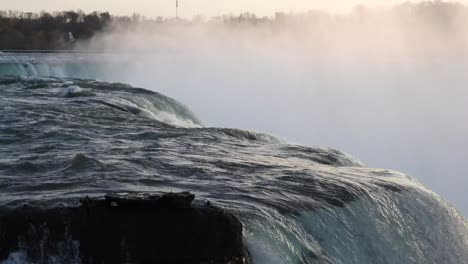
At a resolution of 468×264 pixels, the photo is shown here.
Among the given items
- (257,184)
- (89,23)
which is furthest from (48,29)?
(257,184)

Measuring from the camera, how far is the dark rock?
5.95m

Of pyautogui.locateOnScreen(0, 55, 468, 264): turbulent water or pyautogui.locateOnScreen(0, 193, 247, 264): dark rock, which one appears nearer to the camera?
pyautogui.locateOnScreen(0, 193, 247, 264): dark rock

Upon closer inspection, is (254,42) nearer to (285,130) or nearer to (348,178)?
(285,130)

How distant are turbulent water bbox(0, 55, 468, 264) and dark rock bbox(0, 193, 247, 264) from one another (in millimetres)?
166

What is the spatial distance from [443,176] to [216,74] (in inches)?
643

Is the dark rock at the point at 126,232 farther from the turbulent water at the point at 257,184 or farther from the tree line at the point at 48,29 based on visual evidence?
the tree line at the point at 48,29

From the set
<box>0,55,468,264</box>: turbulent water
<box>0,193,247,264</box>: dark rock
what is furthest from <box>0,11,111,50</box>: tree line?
<box>0,193,247,264</box>: dark rock

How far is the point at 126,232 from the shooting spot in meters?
6.02

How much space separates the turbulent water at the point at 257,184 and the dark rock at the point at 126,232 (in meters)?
0.17

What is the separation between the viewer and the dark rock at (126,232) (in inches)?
234

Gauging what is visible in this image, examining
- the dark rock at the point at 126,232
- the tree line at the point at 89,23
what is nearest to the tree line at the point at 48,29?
the tree line at the point at 89,23

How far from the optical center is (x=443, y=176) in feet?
66.5

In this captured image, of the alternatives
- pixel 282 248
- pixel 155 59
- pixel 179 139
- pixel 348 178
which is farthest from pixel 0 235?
pixel 155 59

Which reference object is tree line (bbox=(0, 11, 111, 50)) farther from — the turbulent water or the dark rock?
the dark rock
